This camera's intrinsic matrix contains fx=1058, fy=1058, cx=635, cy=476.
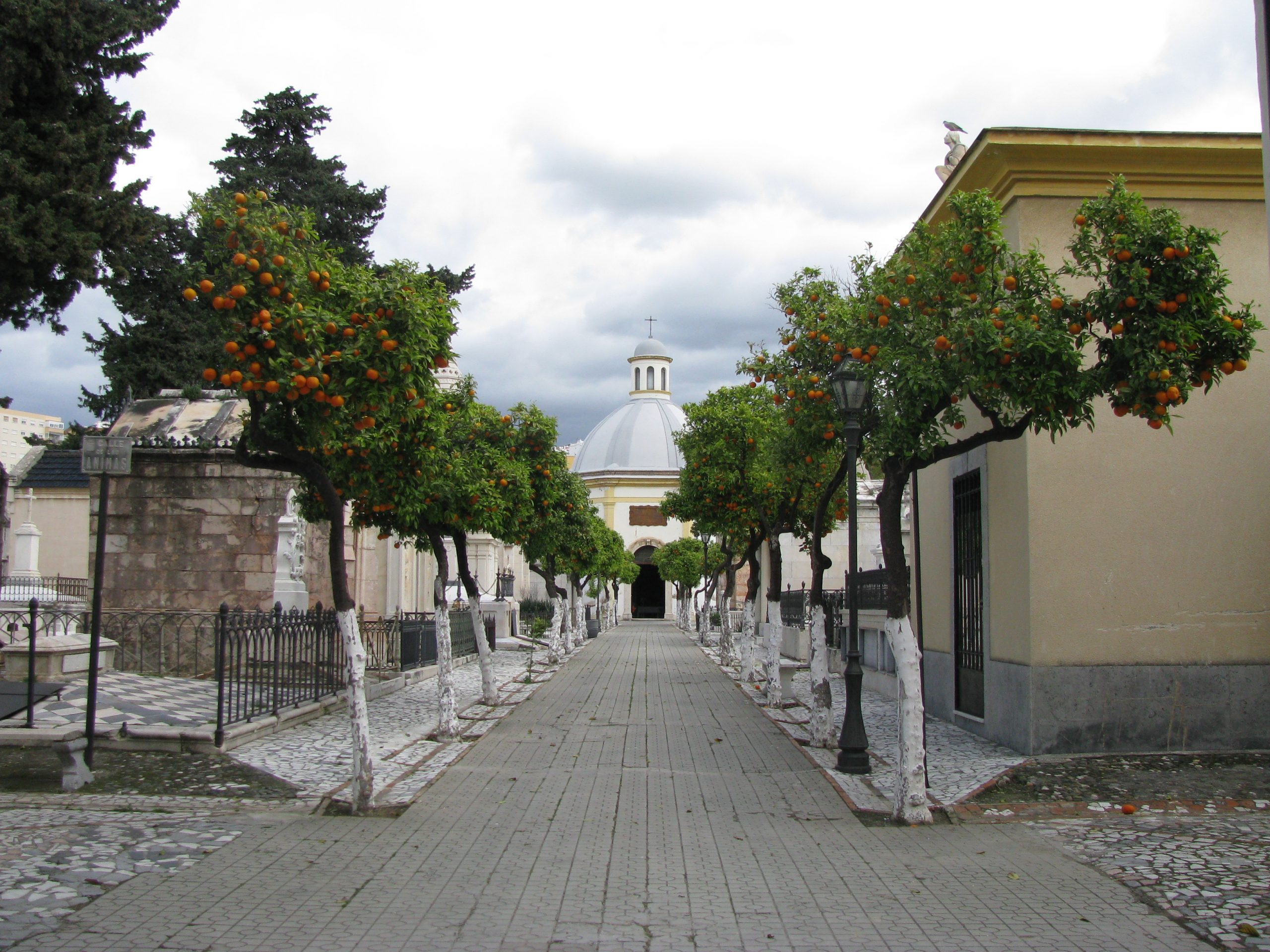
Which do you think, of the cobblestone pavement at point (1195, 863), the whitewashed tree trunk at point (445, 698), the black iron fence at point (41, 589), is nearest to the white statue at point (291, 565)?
the black iron fence at point (41, 589)

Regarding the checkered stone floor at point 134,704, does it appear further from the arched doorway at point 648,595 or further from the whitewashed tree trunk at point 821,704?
the arched doorway at point 648,595

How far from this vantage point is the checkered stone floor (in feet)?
33.7

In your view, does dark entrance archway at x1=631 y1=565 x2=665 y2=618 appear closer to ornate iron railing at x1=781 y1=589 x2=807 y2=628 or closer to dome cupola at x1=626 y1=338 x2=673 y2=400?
dome cupola at x1=626 y1=338 x2=673 y2=400

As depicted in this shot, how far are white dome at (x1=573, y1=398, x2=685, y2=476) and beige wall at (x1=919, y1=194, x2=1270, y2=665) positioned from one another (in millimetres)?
53955

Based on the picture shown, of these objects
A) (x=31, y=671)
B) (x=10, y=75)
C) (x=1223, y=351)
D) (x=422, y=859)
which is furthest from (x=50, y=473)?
(x=1223, y=351)

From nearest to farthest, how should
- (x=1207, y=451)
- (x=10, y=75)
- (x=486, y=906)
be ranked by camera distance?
(x=486, y=906)
(x=1207, y=451)
(x=10, y=75)

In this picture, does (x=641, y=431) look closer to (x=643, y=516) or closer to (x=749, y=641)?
(x=643, y=516)

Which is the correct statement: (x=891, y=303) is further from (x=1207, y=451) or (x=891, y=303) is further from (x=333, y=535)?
(x=333, y=535)

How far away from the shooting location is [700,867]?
6.44 meters

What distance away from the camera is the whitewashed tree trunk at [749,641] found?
18641 millimetres

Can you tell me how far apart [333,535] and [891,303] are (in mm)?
4721

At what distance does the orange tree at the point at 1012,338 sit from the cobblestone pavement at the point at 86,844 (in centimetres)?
494

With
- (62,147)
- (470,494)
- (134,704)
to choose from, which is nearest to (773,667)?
(470,494)

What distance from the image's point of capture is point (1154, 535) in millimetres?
10062
